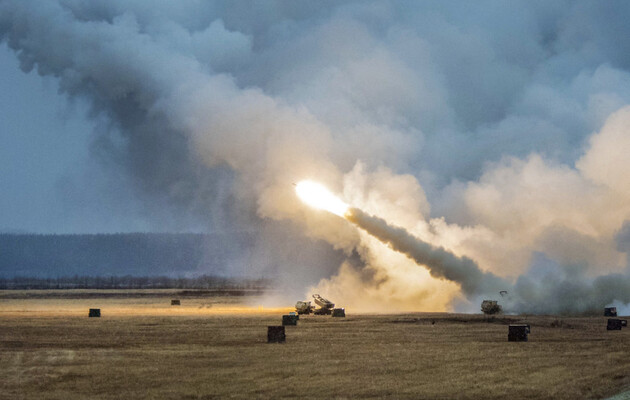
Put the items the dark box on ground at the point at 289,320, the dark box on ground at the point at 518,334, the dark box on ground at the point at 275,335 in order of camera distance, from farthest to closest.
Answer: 1. the dark box on ground at the point at 289,320
2. the dark box on ground at the point at 518,334
3. the dark box on ground at the point at 275,335

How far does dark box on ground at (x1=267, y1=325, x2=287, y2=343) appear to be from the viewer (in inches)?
2080

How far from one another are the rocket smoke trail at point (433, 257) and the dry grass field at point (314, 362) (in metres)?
13.3

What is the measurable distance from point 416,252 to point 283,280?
56598mm

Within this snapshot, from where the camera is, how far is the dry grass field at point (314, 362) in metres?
34.9

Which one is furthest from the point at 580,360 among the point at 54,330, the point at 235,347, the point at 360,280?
the point at 360,280

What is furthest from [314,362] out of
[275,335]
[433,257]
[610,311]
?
[610,311]

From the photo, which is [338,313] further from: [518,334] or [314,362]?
[314,362]

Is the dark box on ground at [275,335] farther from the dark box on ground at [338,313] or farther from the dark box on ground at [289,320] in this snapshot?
the dark box on ground at [338,313]

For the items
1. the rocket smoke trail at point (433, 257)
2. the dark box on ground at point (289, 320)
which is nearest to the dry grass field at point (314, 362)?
the dark box on ground at point (289, 320)

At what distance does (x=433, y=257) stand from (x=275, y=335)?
31.9 meters

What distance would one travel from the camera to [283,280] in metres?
137

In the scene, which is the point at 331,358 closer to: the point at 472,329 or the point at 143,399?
the point at 143,399

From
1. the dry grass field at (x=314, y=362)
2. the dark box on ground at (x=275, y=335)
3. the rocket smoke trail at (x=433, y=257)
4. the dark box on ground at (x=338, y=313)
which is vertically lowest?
the dry grass field at (x=314, y=362)

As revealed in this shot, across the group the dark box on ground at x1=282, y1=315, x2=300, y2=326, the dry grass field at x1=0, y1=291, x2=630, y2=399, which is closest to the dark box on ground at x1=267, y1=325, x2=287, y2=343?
the dry grass field at x1=0, y1=291, x2=630, y2=399
